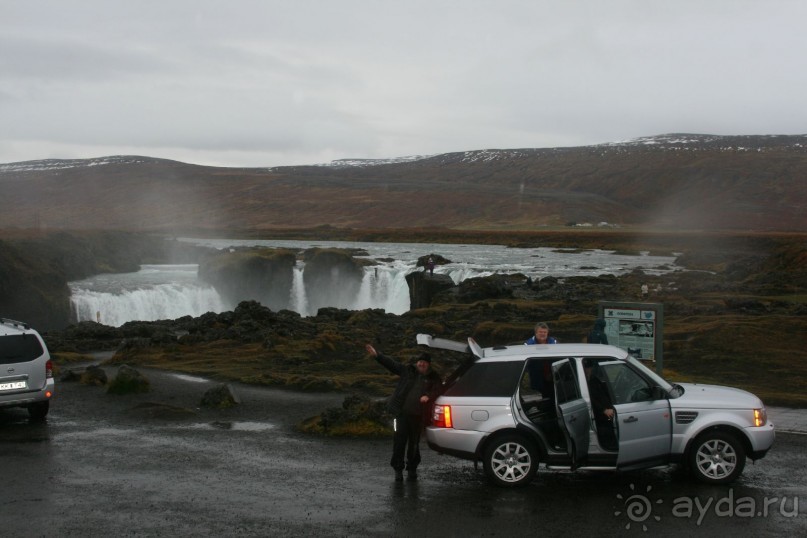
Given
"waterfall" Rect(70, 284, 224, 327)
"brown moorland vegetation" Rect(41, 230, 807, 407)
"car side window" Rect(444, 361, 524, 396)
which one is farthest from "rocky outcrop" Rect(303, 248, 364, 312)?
"car side window" Rect(444, 361, 524, 396)

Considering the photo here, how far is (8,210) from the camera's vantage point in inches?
7318

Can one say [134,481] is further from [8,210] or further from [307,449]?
[8,210]

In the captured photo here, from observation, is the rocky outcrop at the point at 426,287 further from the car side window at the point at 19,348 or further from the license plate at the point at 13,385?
the license plate at the point at 13,385

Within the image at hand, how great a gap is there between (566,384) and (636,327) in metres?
5.08

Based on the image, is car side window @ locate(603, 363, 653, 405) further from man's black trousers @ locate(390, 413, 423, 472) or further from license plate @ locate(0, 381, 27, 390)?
license plate @ locate(0, 381, 27, 390)

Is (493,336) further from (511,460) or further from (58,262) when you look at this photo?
(58,262)

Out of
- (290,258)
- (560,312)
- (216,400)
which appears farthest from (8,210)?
(216,400)

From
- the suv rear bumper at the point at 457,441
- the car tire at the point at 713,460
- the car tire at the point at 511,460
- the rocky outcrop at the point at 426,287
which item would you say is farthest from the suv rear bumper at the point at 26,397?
the rocky outcrop at the point at 426,287

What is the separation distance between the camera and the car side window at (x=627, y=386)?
10.1 m

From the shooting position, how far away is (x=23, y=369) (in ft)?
47.0

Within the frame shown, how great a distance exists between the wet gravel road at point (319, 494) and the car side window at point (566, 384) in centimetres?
106

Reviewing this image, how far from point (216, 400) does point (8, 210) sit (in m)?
188

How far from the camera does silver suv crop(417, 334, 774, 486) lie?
32.4 ft

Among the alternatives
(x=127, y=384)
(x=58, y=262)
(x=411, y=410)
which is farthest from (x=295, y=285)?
(x=411, y=410)
